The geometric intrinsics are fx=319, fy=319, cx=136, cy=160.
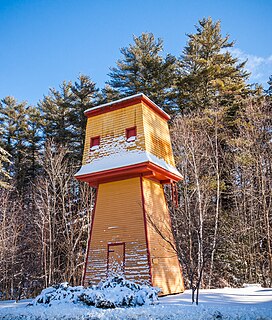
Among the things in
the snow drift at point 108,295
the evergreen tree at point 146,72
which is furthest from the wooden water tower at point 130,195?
the evergreen tree at point 146,72

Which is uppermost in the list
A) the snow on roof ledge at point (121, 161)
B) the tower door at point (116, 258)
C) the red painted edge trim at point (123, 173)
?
the snow on roof ledge at point (121, 161)

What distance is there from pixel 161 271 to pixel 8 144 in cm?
1953

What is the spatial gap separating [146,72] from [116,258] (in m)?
14.7

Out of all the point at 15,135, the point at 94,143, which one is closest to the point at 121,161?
the point at 94,143

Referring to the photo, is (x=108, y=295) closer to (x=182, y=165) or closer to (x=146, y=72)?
(x=182, y=165)

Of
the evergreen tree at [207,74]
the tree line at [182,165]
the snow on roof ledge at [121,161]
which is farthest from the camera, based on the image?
the evergreen tree at [207,74]

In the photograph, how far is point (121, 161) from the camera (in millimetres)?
12922

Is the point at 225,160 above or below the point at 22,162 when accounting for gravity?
below

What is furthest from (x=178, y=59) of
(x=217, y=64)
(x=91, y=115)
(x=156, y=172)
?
(x=156, y=172)

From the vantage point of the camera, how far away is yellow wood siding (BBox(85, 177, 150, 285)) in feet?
38.9

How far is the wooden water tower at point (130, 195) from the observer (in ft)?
39.7

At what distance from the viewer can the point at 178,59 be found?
78.8 ft

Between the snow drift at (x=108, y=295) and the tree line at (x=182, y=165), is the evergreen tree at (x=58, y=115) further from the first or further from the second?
the snow drift at (x=108, y=295)

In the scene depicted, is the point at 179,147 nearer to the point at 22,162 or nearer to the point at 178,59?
the point at 178,59
